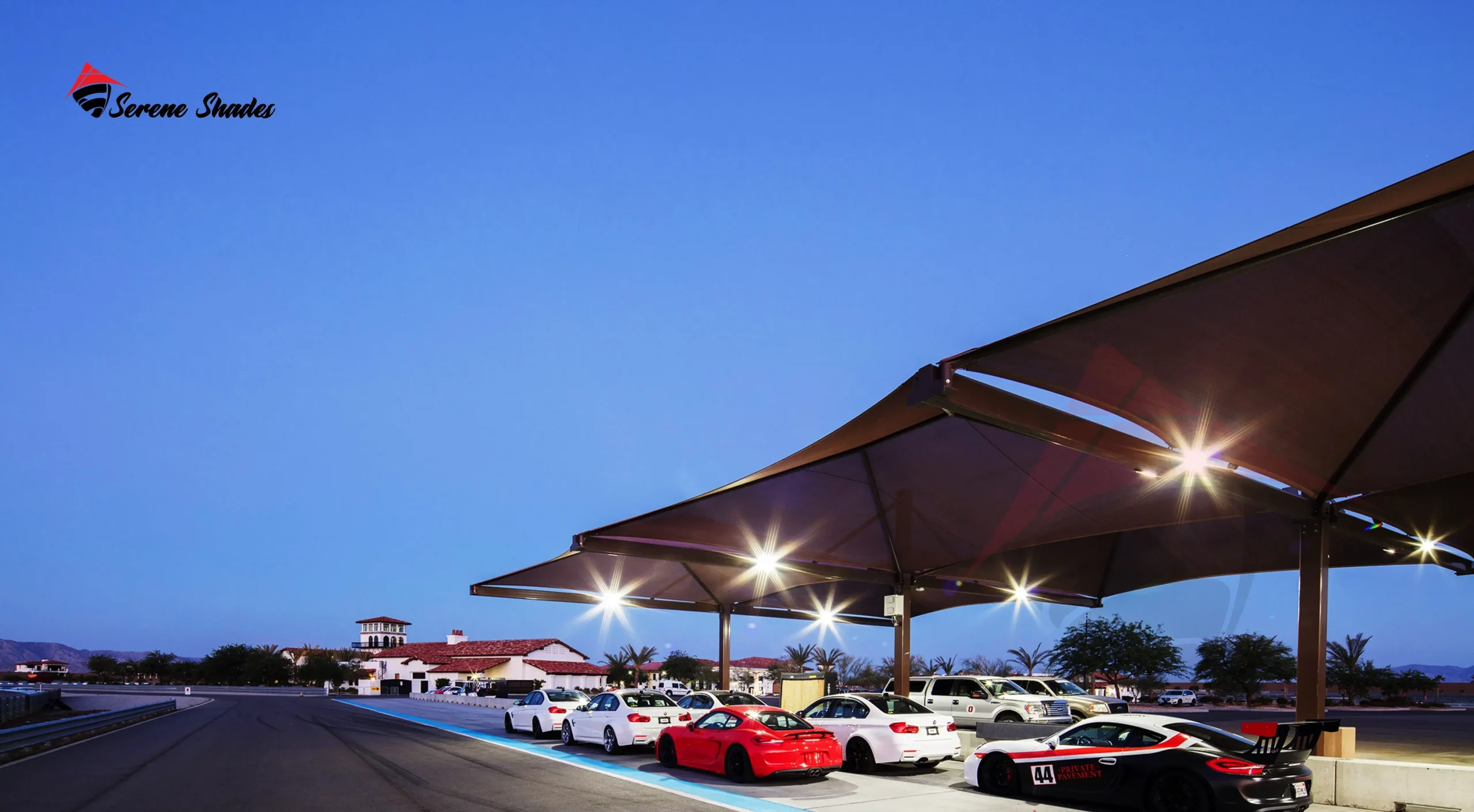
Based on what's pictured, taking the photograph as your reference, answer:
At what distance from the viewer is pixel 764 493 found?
895 inches

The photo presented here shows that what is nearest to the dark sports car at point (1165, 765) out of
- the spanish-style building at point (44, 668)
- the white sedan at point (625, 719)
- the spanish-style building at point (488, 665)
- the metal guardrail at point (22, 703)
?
the white sedan at point (625, 719)

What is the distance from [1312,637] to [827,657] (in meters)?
53.3

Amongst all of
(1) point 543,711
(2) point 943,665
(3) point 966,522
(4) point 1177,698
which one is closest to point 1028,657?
(2) point 943,665

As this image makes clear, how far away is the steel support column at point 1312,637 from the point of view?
15195mm

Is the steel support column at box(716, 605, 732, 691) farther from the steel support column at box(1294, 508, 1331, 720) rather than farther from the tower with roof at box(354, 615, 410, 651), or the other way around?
the tower with roof at box(354, 615, 410, 651)

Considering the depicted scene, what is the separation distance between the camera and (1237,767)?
11.1 m

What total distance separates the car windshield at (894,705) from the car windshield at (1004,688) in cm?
671

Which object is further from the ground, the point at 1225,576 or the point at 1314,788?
the point at 1225,576

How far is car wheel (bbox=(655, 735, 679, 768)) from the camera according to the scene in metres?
17.8

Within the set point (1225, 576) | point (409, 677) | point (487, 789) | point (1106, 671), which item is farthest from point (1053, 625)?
point (409, 677)

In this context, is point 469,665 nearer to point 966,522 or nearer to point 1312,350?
point 966,522

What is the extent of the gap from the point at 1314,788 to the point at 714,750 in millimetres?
8886

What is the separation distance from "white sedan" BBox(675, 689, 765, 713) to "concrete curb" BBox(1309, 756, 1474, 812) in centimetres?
1058

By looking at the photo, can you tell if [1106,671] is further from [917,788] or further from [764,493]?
[917,788]
